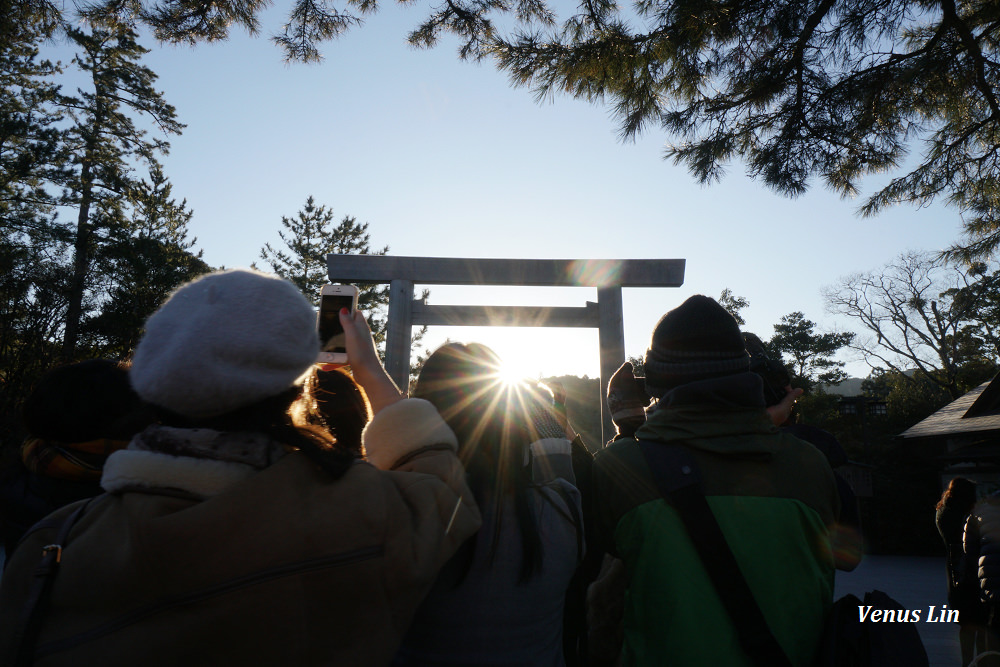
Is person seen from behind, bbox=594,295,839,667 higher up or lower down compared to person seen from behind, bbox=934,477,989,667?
higher up

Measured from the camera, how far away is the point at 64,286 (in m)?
16.0

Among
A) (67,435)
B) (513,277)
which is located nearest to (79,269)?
(513,277)

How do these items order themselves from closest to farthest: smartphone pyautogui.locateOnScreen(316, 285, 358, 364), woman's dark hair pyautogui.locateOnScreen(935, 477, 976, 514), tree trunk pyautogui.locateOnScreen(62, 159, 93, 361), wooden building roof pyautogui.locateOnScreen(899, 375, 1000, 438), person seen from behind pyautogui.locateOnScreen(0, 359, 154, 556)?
smartphone pyautogui.locateOnScreen(316, 285, 358, 364), person seen from behind pyautogui.locateOnScreen(0, 359, 154, 556), woman's dark hair pyautogui.locateOnScreen(935, 477, 976, 514), wooden building roof pyautogui.locateOnScreen(899, 375, 1000, 438), tree trunk pyautogui.locateOnScreen(62, 159, 93, 361)

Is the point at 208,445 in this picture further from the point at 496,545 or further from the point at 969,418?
the point at 969,418

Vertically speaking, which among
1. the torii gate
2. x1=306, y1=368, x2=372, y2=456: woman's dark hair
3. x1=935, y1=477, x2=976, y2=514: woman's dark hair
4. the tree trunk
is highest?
the tree trunk

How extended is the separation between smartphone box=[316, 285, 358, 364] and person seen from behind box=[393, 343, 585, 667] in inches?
8.6

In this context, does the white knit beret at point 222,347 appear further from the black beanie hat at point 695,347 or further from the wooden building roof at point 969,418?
the wooden building roof at point 969,418

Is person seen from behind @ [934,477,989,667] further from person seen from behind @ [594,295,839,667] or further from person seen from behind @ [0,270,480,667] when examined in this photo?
person seen from behind @ [0,270,480,667]

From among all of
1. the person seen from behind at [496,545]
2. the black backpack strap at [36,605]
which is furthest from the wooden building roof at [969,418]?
the black backpack strap at [36,605]

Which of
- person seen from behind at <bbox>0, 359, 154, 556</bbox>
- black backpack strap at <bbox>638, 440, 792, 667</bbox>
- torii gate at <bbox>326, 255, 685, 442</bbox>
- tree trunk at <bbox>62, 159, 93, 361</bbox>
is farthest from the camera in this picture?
tree trunk at <bbox>62, 159, 93, 361</bbox>

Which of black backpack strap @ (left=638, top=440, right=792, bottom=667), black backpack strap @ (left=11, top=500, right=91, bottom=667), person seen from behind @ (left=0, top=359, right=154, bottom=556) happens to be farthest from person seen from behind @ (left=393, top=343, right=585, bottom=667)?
person seen from behind @ (left=0, top=359, right=154, bottom=556)

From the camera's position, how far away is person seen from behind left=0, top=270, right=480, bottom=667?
835 millimetres

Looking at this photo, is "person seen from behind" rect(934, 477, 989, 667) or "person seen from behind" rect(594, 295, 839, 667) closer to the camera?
"person seen from behind" rect(594, 295, 839, 667)

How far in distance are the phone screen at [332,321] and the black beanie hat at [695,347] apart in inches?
31.9
